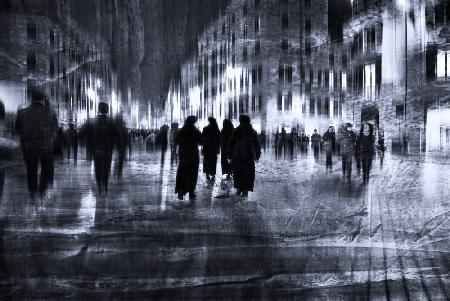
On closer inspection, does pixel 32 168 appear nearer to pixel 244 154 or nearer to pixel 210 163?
pixel 244 154

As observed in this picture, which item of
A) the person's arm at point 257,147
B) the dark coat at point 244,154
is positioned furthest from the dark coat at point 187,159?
the person's arm at point 257,147

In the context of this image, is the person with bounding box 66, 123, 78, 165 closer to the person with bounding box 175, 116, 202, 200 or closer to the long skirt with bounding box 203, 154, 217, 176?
the long skirt with bounding box 203, 154, 217, 176

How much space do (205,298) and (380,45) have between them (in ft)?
117

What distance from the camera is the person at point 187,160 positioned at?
10.1 meters

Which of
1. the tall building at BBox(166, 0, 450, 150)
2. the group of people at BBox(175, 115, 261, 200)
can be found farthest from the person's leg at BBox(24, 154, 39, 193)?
the tall building at BBox(166, 0, 450, 150)

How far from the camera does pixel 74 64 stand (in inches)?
2463

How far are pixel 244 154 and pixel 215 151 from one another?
1956 millimetres

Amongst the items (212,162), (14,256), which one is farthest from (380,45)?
(14,256)

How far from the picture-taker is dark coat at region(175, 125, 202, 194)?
399 inches

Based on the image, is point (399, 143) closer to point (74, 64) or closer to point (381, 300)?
point (381, 300)

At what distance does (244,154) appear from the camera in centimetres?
1098

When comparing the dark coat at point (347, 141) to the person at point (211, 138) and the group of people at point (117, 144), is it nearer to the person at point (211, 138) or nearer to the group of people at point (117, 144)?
the group of people at point (117, 144)

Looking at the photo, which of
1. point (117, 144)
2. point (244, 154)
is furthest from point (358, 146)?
point (117, 144)

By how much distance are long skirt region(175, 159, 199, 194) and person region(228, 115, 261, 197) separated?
1.12 m
